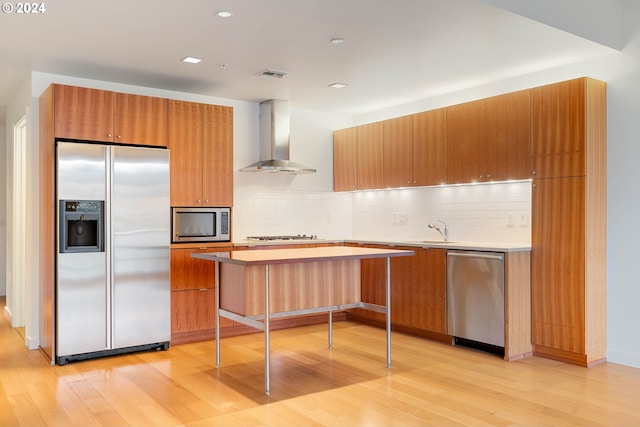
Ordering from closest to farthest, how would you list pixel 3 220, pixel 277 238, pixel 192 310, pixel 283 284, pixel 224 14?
pixel 224 14, pixel 283 284, pixel 192 310, pixel 277 238, pixel 3 220

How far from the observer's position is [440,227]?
5.89m

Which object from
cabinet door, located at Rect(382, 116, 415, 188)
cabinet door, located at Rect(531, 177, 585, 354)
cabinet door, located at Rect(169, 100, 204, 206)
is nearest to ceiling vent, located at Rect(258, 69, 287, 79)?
cabinet door, located at Rect(169, 100, 204, 206)

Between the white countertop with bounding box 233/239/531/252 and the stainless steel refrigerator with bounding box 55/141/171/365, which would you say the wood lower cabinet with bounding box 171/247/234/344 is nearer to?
the stainless steel refrigerator with bounding box 55/141/171/365

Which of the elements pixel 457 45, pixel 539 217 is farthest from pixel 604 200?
pixel 457 45

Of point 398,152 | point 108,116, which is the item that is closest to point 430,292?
point 398,152

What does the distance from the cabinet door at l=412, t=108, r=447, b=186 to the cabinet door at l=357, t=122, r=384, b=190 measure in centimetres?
57

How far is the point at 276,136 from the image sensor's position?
6.10m

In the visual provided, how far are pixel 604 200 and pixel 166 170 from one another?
12.6 ft

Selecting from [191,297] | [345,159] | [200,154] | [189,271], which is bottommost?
[191,297]

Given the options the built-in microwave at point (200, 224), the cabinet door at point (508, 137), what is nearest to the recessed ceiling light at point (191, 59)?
the built-in microwave at point (200, 224)

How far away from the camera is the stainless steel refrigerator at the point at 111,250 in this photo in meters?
4.40

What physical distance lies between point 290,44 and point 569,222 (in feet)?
8.78

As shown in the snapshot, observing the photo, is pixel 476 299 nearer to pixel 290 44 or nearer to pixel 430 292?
pixel 430 292

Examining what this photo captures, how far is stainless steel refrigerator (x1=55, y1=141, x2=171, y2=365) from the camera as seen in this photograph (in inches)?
173
